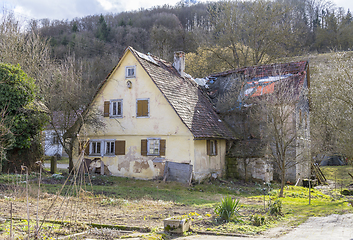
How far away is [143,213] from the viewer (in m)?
10.7

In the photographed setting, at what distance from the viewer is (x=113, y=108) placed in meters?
22.3

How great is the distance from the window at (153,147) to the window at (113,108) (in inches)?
111

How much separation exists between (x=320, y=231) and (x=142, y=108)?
14.6m

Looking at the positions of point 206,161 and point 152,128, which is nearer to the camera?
point 206,161

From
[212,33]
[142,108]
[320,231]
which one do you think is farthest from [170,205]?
[212,33]

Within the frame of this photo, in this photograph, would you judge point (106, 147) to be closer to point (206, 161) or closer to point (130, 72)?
point (130, 72)

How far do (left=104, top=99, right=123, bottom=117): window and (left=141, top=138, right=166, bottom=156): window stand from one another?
281 cm

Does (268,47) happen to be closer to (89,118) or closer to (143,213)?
(89,118)

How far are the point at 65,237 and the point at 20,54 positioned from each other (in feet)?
76.4

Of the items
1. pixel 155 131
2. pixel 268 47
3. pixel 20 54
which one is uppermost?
pixel 268 47

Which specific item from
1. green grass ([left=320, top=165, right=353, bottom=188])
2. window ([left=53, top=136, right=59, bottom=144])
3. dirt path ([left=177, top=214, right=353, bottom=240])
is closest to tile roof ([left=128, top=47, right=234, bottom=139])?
window ([left=53, top=136, right=59, bottom=144])

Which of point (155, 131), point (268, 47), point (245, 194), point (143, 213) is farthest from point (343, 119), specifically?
point (268, 47)

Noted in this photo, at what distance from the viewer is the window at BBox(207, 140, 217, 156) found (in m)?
21.0

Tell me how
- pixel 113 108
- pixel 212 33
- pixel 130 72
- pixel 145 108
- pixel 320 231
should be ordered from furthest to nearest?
pixel 212 33
pixel 113 108
pixel 130 72
pixel 145 108
pixel 320 231
